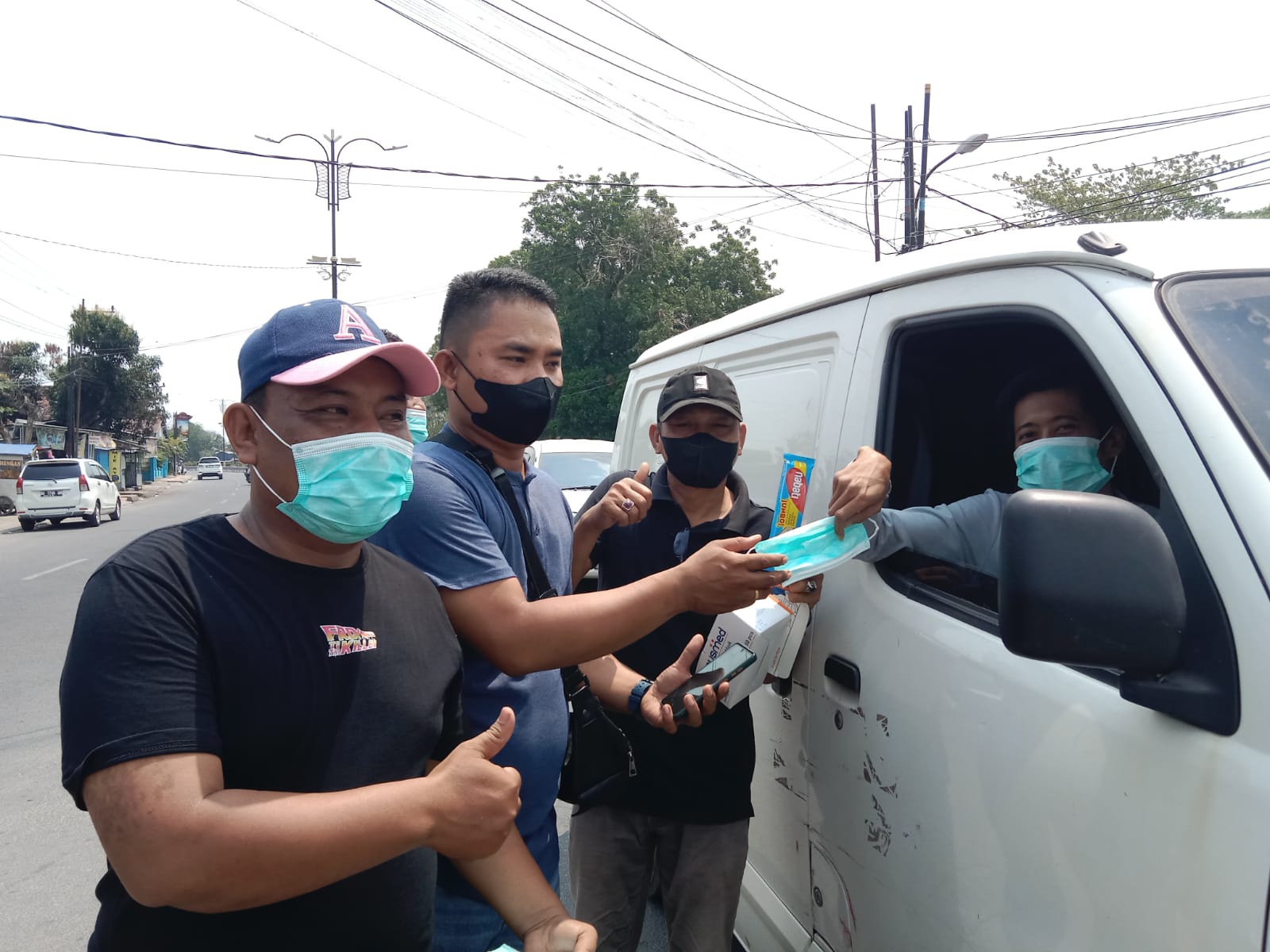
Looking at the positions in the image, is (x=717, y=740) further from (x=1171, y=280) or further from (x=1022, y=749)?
(x=1171, y=280)

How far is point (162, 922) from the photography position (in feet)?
3.65

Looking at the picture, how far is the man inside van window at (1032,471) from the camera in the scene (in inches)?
71.3

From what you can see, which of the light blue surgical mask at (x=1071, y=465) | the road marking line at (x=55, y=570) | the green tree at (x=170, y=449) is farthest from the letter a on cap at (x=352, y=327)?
the green tree at (x=170, y=449)

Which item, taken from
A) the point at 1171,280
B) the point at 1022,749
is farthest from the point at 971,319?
the point at 1022,749

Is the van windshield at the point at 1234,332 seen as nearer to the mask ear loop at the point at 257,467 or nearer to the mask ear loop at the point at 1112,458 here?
the mask ear loop at the point at 1112,458

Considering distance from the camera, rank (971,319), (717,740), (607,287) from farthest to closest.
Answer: (607,287)
(717,740)
(971,319)

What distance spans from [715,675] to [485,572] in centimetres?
63

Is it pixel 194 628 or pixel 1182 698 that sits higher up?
pixel 194 628

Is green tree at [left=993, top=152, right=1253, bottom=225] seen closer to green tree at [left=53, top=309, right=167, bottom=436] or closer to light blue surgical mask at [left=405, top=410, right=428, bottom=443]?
light blue surgical mask at [left=405, top=410, right=428, bottom=443]

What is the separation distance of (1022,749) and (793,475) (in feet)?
3.39

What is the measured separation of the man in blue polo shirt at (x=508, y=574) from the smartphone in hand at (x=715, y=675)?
0.20 feet

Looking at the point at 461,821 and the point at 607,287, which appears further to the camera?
the point at 607,287

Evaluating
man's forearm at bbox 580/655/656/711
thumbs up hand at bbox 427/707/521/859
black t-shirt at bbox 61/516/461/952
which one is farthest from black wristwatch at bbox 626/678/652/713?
thumbs up hand at bbox 427/707/521/859

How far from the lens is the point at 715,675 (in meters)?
1.94
